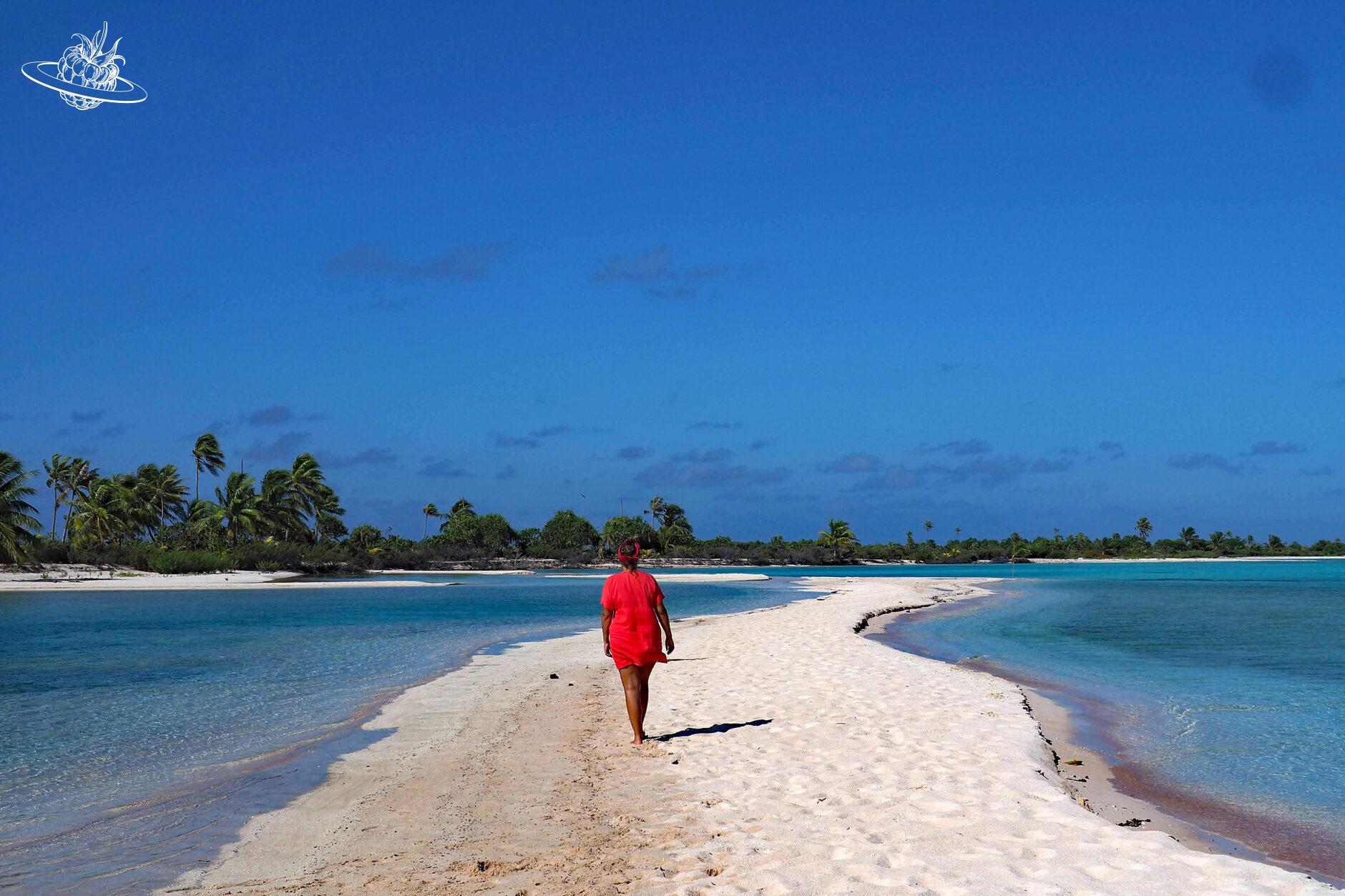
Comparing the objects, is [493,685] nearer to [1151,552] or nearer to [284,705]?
[284,705]

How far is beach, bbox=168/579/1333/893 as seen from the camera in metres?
5.65

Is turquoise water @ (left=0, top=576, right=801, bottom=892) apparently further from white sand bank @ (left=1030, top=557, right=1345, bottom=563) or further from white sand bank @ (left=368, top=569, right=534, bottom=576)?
white sand bank @ (left=1030, top=557, right=1345, bottom=563)

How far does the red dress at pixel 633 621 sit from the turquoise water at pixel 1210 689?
4.96m

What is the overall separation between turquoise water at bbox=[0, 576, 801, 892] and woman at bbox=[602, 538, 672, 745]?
3300 millimetres

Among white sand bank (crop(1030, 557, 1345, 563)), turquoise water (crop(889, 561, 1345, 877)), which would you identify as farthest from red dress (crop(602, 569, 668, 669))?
white sand bank (crop(1030, 557, 1345, 563))

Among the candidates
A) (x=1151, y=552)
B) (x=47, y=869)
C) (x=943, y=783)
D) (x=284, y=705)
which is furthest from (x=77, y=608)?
(x=1151, y=552)

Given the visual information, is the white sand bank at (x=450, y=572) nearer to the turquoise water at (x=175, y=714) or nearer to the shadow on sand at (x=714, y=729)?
the turquoise water at (x=175, y=714)

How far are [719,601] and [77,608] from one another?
27.5 m

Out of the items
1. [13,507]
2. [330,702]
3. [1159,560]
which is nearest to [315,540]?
[13,507]

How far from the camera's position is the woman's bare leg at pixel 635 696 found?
9.64 metres

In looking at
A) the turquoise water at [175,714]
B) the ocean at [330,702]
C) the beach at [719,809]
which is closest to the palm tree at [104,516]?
the ocean at [330,702]

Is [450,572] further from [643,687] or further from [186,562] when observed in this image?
[643,687]

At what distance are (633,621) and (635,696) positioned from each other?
0.85 meters

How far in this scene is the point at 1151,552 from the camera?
156 metres
